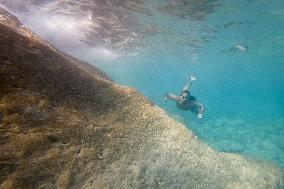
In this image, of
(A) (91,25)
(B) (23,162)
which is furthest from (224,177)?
(A) (91,25)

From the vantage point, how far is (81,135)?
3393 mm

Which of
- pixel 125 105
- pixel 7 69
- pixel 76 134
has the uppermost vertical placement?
pixel 7 69

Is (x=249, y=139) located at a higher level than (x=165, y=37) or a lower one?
lower

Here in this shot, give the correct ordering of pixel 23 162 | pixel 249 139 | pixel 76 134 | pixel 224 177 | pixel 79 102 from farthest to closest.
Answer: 1. pixel 249 139
2. pixel 224 177
3. pixel 79 102
4. pixel 76 134
5. pixel 23 162

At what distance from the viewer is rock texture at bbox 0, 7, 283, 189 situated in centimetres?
283

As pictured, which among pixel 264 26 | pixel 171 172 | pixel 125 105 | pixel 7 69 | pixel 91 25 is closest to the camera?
pixel 7 69

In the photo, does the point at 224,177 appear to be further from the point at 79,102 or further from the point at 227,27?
the point at 227,27

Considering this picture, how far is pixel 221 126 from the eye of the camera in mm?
27938

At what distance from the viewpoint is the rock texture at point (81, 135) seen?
9.29 feet

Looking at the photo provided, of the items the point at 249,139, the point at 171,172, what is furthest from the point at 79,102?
the point at 249,139

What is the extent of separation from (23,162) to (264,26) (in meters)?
26.3

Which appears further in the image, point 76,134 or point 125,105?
point 125,105

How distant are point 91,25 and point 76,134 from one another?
2561cm

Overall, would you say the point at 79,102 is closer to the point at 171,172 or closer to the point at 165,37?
the point at 171,172
